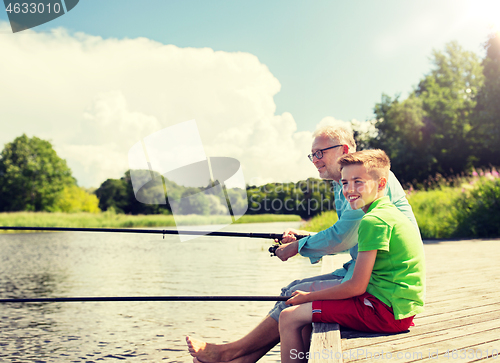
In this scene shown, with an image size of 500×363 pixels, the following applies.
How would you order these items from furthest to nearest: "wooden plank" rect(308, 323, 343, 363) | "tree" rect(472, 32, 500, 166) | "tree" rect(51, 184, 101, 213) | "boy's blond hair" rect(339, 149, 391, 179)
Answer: "tree" rect(51, 184, 101, 213) → "tree" rect(472, 32, 500, 166) → "boy's blond hair" rect(339, 149, 391, 179) → "wooden plank" rect(308, 323, 343, 363)

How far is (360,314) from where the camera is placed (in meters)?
1.92

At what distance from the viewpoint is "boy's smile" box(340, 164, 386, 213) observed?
1852mm

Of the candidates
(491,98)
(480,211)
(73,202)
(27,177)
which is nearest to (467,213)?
(480,211)

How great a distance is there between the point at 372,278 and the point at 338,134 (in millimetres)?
887

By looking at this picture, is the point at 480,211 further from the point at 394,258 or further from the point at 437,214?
the point at 394,258

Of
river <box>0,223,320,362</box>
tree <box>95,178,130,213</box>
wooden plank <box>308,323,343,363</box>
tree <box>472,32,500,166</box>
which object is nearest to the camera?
wooden plank <box>308,323,343,363</box>

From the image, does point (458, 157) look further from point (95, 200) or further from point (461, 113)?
point (95, 200)

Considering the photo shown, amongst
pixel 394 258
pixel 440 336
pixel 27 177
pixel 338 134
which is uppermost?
pixel 27 177

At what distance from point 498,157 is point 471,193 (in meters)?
17.5

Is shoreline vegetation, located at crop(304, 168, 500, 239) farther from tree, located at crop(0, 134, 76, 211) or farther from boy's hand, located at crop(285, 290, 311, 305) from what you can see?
tree, located at crop(0, 134, 76, 211)

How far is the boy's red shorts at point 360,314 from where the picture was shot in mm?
1872

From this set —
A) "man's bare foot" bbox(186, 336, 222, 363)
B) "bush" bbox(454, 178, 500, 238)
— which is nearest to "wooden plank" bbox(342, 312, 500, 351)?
"man's bare foot" bbox(186, 336, 222, 363)

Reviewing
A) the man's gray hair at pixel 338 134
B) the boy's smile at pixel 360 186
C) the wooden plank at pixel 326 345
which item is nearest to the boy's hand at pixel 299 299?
the wooden plank at pixel 326 345

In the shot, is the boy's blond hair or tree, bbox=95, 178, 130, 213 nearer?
the boy's blond hair
